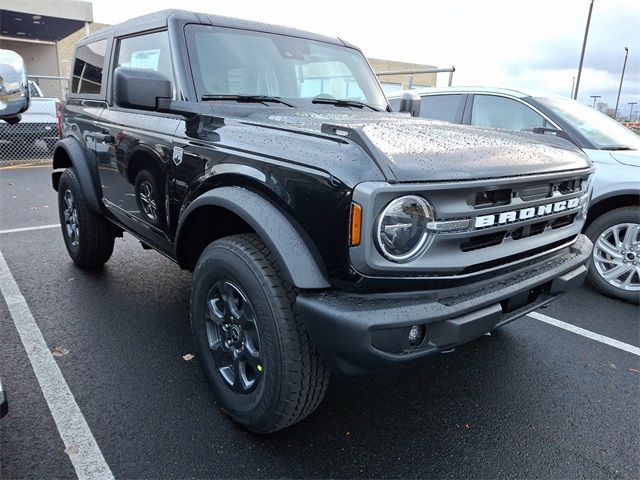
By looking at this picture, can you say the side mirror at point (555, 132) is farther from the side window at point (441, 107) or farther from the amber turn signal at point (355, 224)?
the amber turn signal at point (355, 224)

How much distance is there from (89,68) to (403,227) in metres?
3.54

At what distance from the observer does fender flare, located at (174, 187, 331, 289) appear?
5.99ft

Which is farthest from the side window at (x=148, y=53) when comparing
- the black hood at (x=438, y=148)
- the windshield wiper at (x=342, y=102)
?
the windshield wiper at (x=342, y=102)

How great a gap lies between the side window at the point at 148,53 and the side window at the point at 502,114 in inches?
128

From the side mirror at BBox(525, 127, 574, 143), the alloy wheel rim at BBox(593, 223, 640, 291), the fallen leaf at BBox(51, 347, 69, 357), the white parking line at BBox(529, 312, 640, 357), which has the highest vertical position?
the side mirror at BBox(525, 127, 574, 143)

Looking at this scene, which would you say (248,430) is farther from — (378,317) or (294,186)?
(294,186)

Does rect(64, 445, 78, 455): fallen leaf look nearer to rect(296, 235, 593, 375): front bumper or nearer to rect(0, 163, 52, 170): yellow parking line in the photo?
rect(296, 235, 593, 375): front bumper

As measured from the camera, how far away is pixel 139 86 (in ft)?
8.04

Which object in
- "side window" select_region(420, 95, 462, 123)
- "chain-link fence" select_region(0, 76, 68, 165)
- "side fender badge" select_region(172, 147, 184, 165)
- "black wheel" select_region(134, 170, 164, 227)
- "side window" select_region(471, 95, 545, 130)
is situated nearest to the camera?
"side fender badge" select_region(172, 147, 184, 165)

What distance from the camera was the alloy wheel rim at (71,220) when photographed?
13.8 ft

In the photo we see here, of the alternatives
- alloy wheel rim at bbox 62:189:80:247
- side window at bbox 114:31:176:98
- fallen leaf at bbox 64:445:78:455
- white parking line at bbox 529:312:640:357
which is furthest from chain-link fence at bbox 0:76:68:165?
white parking line at bbox 529:312:640:357

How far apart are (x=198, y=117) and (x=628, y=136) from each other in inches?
174

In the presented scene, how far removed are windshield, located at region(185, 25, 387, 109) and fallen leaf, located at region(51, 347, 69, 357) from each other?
1.83 meters

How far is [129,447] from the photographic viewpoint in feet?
7.07
